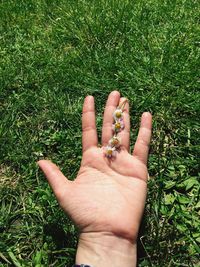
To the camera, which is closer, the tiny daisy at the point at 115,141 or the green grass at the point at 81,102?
the tiny daisy at the point at 115,141

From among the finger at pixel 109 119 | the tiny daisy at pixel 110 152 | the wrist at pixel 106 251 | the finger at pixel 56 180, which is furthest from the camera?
the finger at pixel 109 119

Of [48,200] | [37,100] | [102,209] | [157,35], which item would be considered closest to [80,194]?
[102,209]

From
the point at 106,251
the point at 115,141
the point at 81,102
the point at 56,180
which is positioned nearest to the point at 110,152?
the point at 115,141

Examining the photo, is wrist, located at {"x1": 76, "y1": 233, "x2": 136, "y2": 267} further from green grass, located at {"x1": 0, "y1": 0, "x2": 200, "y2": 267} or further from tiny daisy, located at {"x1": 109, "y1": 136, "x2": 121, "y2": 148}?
tiny daisy, located at {"x1": 109, "y1": 136, "x2": 121, "y2": 148}

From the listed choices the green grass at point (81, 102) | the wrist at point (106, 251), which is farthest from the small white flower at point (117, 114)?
the wrist at point (106, 251)

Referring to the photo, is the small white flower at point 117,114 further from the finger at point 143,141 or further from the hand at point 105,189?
the finger at point 143,141

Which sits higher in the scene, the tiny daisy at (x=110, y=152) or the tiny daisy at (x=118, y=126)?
the tiny daisy at (x=118, y=126)
